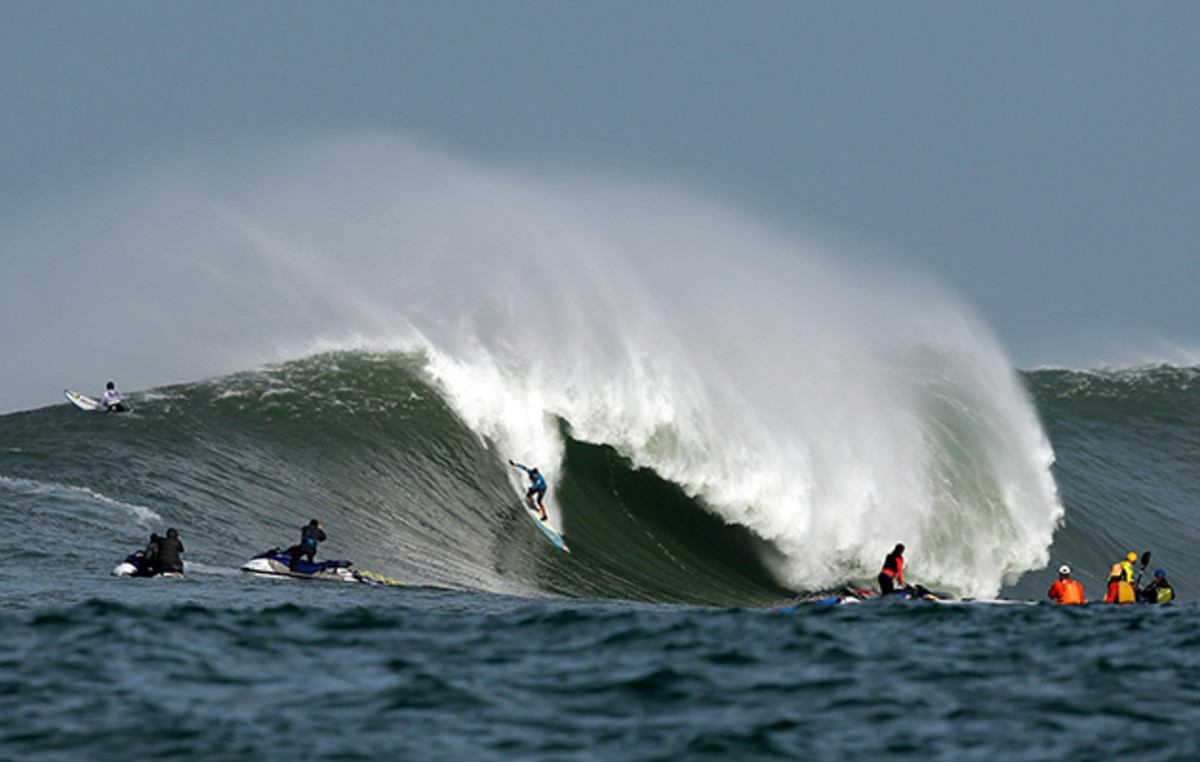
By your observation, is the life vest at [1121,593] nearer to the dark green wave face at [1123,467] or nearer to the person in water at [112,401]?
the dark green wave face at [1123,467]

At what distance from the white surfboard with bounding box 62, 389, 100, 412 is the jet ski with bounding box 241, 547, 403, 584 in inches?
452

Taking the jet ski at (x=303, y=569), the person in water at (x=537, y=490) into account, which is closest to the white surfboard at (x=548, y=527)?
the person in water at (x=537, y=490)

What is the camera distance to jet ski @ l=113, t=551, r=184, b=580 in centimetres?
1566

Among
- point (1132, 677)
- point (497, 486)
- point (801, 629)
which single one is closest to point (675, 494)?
point (497, 486)

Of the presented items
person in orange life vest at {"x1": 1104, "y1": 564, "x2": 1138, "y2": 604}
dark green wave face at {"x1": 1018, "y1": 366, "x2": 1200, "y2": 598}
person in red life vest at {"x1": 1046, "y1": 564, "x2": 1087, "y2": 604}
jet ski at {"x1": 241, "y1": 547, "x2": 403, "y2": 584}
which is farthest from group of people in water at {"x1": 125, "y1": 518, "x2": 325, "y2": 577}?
dark green wave face at {"x1": 1018, "y1": 366, "x2": 1200, "y2": 598}

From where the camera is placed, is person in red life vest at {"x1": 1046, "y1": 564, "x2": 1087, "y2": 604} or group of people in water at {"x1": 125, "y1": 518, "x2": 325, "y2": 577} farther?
group of people in water at {"x1": 125, "y1": 518, "x2": 325, "y2": 577}

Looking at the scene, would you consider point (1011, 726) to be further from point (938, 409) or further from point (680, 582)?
point (938, 409)

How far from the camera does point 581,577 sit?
20094 millimetres

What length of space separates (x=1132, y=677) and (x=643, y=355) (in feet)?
64.2

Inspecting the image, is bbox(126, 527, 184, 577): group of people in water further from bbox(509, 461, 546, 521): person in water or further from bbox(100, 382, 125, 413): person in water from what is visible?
bbox(100, 382, 125, 413): person in water

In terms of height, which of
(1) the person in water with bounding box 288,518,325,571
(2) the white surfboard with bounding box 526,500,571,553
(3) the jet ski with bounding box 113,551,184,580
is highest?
(2) the white surfboard with bounding box 526,500,571,553

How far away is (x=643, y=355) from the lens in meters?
27.8

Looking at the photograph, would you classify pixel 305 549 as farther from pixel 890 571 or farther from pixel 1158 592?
pixel 1158 592

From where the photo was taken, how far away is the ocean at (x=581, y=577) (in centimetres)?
698
